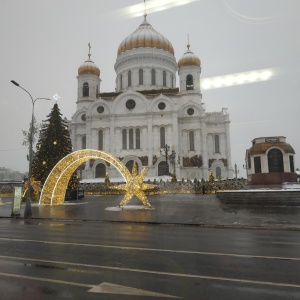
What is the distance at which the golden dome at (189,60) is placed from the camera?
57.9 metres

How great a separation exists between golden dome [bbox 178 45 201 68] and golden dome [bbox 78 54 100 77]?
1838 cm

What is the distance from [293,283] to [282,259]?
1.69m

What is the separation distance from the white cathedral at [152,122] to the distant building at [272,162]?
26.4 m

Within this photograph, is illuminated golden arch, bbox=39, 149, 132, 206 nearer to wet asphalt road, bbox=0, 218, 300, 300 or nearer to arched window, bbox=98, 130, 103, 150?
wet asphalt road, bbox=0, 218, 300, 300

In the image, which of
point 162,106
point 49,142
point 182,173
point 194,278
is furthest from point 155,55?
point 194,278

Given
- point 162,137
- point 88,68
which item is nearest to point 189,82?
point 162,137

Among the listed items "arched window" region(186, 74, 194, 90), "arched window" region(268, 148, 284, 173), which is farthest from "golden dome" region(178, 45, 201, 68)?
"arched window" region(268, 148, 284, 173)

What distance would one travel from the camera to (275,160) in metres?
24.0

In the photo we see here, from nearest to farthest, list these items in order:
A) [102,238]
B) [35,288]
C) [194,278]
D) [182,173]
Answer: [35,288]
[194,278]
[102,238]
[182,173]

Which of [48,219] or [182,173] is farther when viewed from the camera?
[182,173]

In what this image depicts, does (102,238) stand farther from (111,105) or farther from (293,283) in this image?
(111,105)

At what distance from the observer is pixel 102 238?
9391mm

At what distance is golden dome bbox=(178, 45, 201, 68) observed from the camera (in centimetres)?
5791

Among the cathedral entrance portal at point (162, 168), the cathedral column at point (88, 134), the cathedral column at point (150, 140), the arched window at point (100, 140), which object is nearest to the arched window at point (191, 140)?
the cathedral entrance portal at point (162, 168)
